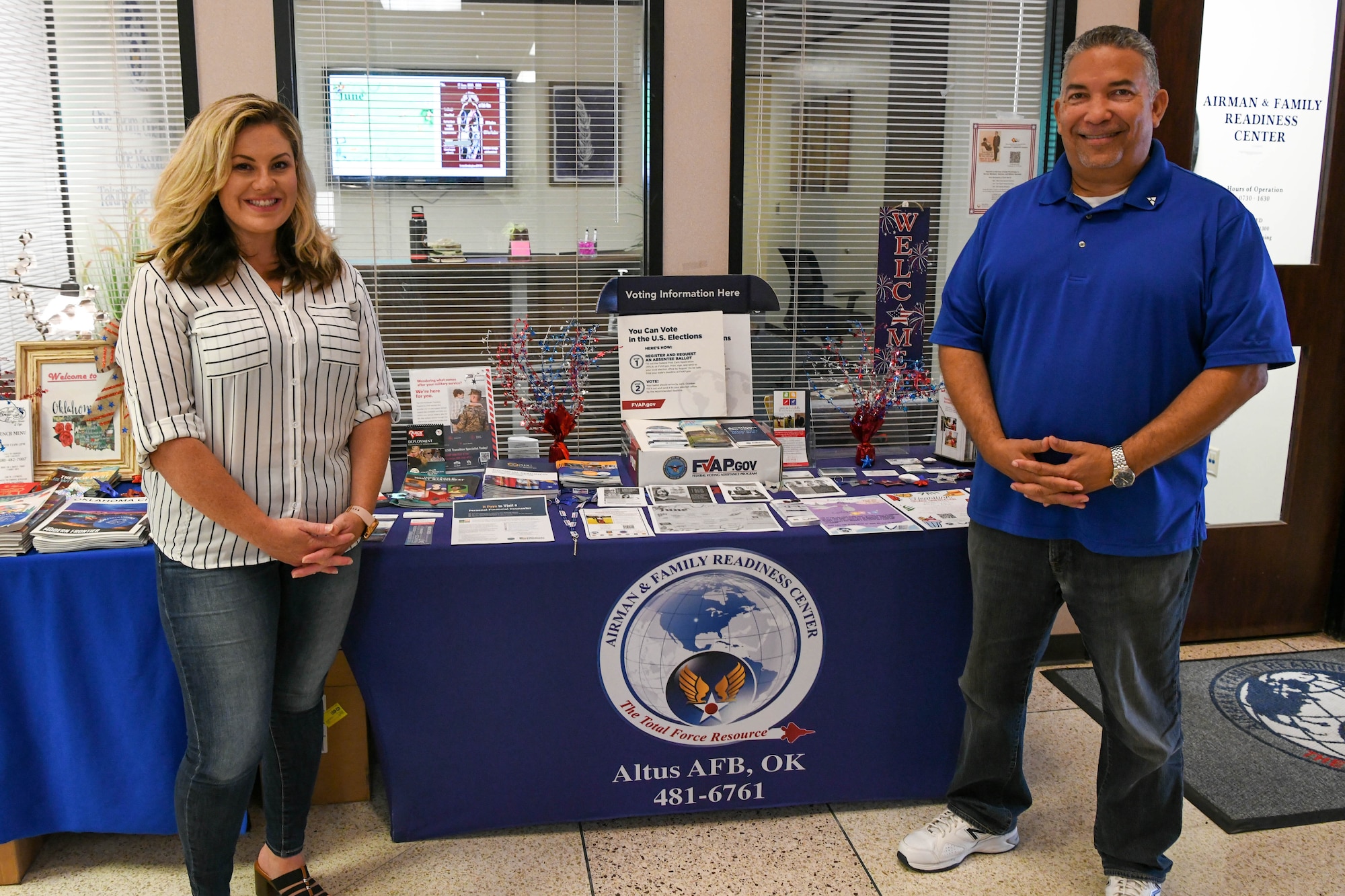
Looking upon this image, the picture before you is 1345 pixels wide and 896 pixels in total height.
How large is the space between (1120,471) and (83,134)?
2.81m

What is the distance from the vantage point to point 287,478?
1897 mm

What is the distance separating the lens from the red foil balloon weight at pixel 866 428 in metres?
2.93

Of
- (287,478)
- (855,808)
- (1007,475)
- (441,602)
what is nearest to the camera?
(287,478)

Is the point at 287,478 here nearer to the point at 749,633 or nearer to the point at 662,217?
the point at 749,633

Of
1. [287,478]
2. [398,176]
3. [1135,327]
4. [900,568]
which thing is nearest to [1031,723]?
[900,568]

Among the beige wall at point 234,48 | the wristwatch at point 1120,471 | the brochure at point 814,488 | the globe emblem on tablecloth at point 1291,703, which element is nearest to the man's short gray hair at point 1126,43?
the wristwatch at point 1120,471

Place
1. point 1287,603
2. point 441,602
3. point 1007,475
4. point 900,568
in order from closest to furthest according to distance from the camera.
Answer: point 1007,475, point 441,602, point 900,568, point 1287,603

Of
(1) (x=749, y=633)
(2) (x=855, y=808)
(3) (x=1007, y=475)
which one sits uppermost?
(3) (x=1007, y=475)

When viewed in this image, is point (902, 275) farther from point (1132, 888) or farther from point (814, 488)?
point (1132, 888)

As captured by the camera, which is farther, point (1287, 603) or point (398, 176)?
point (1287, 603)

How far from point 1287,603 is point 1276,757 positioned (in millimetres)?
1047

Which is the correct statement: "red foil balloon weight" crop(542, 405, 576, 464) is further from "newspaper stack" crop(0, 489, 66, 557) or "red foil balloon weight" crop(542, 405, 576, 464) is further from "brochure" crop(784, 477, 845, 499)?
"newspaper stack" crop(0, 489, 66, 557)

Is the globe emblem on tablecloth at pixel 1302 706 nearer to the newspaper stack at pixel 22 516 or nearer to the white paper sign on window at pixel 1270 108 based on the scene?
the white paper sign on window at pixel 1270 108

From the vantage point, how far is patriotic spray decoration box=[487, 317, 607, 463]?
2881 mm
